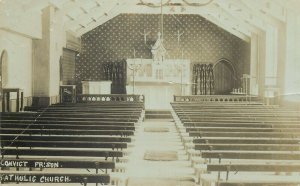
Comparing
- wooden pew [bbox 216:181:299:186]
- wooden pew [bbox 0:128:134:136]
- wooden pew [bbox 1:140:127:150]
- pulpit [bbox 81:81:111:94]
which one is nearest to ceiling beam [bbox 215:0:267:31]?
pulpit [bbox 81:81:111:94]

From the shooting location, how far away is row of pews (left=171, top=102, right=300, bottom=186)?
Result: 12.8 ft

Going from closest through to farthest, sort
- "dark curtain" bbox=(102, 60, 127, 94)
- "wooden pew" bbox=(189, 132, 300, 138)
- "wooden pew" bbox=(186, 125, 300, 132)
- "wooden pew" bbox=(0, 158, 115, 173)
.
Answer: "wooden pew" bbox=(0, 158, 115, 173), "wooden pew" bbox=(189, 132, 300, 138), "wooden pew" bbox=(186, 125, 300, 132), "dark curtain" bbox=(102, 60, 127, 94)

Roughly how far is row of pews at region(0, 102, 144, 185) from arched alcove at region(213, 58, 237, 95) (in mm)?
11202

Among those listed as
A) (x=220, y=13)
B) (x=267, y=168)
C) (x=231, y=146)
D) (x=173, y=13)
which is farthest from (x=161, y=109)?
(x=267, y=168)

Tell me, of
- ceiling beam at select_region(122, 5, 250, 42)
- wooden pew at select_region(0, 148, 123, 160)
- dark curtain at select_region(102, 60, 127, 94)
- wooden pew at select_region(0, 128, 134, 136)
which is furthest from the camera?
dark curtain at select_region(102, 60, 127, 94)

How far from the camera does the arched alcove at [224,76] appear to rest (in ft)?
61.7

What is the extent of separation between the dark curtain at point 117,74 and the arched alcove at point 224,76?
3.96 meters

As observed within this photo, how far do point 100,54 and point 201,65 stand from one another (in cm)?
440

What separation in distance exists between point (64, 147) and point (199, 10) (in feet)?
42.7

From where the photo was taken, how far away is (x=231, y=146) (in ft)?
15.9

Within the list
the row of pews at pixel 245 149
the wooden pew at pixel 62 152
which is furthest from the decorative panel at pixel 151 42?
the wooden pew at pixel 62 152

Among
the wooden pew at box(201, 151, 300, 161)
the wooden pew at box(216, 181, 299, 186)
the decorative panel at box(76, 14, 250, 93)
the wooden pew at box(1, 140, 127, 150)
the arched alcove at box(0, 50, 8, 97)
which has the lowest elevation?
the wooden pew at box(216, 181, 299, 186)

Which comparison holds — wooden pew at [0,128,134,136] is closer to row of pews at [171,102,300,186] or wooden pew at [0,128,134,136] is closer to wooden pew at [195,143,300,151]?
row of pews at [171,102,300,186]

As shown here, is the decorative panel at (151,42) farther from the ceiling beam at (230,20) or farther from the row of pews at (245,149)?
the row of pews at (245,149)
